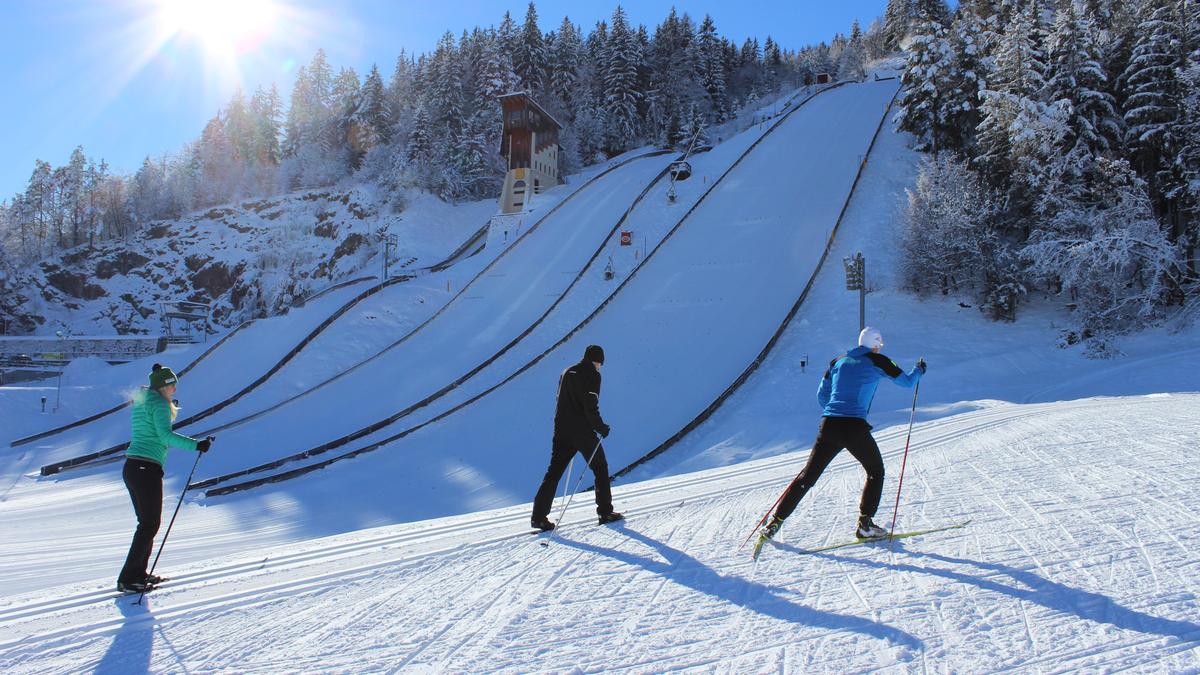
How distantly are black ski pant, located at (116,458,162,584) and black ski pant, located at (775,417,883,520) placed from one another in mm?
4701

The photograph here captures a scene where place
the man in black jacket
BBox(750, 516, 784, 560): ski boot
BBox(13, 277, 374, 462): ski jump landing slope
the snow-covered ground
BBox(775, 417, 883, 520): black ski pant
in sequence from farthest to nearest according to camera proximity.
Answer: BBox(13, 277, 374, 462): ski jump landing slope
the man in black jacket
BBox(750, 516, 784, 560): ski boot
BBox(775, 417, 883, 520): black ski pant
the snow-covered ground

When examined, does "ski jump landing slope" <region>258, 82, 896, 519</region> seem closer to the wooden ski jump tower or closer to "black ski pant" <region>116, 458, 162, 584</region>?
"black ski pant" <region>116, 458, 162, 584</region>

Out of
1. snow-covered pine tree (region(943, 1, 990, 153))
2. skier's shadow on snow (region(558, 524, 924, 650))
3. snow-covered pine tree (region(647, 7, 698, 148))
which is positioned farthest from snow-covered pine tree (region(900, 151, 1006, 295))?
snow-covered pine tree (region(647, 7, 698, 148))

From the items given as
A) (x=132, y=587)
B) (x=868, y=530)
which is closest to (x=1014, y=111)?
(x=868, y=530)

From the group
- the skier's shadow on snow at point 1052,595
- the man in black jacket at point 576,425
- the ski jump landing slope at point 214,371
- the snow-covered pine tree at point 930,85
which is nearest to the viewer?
the skier's shadow on snow at point 1052,595

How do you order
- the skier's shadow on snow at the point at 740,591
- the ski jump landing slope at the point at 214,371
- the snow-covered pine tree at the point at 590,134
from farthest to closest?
the snow-covered pine tree at the point at 590,134 → the ski jump landing slope at the point at 214,371 → the skier's shadow on snow at the point at 740,591

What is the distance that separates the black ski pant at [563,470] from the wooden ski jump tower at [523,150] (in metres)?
39.8

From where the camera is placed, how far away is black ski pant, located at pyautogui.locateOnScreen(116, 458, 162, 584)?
189 inches

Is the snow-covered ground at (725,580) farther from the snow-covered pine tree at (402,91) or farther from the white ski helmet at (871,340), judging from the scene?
the snow-covered pine tree at (402,91)

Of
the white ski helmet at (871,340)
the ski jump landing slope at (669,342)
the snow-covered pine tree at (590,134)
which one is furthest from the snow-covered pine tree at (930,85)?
the snow-covered pine tree at (590,134)

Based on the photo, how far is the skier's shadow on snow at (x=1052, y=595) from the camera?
3.26 meters

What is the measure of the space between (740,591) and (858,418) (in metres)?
1.56

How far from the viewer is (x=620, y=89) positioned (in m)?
59.7

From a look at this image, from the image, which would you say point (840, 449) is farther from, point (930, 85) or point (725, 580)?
point (930, 85)
